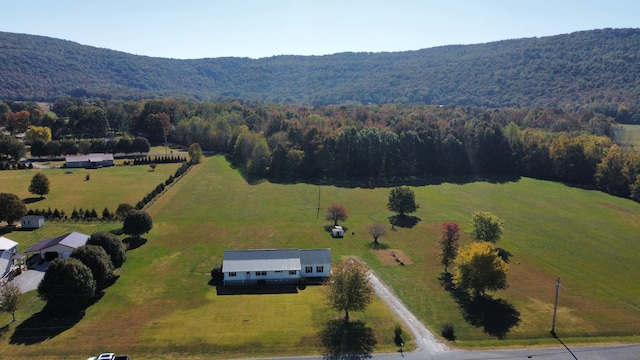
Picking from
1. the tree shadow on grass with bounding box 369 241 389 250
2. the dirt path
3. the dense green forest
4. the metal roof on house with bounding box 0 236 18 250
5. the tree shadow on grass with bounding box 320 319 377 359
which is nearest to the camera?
the tree shadow on grass with bounding box 320 319 377 359

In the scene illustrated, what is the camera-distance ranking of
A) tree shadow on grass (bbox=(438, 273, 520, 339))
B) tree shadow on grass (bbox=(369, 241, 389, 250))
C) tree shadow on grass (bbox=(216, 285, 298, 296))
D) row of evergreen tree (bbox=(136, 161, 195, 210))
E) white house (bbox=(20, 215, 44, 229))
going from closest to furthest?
1. tree shadow on grass (bbox=(438, 273, 520, 339))
2. tree shadow on grass (bbox=(216, 285, 298, 296))
3. tree shadow on grass (bbox=(369, 241, 389, 250))
4. white house (bbox=(20, 215, 44, 229))
5. row of evergreen tree (bbox=(136, 161, 195, 210))

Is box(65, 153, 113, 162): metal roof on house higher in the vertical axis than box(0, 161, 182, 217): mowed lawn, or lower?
higher

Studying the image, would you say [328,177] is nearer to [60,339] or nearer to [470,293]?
[470,293]

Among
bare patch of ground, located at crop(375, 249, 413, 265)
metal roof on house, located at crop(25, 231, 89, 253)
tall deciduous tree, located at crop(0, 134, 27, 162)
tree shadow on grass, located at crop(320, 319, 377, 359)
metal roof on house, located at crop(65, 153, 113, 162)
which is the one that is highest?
tall deciduous tree, located at crop(0, 134, 27, 162)

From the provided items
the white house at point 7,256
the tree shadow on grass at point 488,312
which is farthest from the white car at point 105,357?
the tree shadow on grass at point 488,312

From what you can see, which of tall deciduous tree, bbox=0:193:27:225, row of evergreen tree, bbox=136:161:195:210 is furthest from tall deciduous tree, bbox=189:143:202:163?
tall deciduous tree, bbox=0:193:27:225

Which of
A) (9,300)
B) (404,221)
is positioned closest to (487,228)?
(404,221)

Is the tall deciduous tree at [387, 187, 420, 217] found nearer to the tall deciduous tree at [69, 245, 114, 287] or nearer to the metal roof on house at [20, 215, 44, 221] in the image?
the tall deciduous tree at [69, 245, 114, 287]
